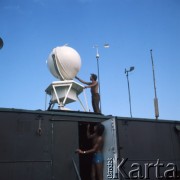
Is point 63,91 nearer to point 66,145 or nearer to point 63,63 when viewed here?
point 63,63

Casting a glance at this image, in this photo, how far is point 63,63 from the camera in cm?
1291

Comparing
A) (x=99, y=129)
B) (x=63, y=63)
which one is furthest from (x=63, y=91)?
(x=99, y=129)

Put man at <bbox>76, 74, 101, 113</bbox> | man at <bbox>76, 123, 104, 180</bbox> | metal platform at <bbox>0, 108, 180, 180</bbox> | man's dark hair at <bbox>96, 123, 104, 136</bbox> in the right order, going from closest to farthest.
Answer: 1. metal platform at <bbox>0, 108, 180, 180</bbox>
2. man at <bbox>76, 123, 104, 180</bbox>
3. man's dark hair at <bbox>96, 123, 104, 136</bbox>
4. man at <bbox>76, 74, 101, 113</bbox>

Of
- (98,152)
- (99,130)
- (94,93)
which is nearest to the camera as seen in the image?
(98,152)

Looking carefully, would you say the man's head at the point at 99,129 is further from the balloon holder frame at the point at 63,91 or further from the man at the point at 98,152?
the balloon holder frame at the point at 63,91

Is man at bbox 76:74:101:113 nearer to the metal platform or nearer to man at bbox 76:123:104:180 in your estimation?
the metal platform

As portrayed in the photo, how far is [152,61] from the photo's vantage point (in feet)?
62.0

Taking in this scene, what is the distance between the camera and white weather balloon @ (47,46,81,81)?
12.9 m

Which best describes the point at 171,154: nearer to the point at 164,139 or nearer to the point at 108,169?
the point at 164,139

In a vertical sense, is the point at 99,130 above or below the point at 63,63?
below

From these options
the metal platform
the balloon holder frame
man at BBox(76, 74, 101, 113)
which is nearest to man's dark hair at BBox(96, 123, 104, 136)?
the metal platform

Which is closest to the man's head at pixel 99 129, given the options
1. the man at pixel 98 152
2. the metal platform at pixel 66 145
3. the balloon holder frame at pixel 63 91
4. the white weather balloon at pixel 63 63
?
the man at pixel 98 152

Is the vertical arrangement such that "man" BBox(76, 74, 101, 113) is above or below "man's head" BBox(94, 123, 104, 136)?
above

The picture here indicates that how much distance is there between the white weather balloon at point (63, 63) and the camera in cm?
1291
